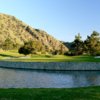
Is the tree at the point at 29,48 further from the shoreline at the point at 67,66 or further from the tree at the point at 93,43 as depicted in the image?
the shoreline at the point at 67,66

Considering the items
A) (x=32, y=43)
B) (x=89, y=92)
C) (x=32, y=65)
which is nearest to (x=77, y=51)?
(x=32, y=43)

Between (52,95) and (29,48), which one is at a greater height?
(29,48)

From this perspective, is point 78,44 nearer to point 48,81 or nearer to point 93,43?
point 93,43

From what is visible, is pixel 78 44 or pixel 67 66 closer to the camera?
pixel 67 66

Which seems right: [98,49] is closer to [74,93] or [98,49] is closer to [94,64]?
[94,64]

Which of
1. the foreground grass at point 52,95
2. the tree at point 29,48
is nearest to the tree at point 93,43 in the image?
the tree at point 29,48

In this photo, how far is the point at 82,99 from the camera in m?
15.3

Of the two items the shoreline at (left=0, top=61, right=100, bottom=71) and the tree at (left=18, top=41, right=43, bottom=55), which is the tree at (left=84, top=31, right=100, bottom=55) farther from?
the shoreline at (left=0, top=61, right=100, bottom=71)

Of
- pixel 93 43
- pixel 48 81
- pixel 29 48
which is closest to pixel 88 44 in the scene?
pixel 93 43

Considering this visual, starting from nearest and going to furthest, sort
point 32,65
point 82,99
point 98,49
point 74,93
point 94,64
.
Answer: point 82,99 → point 74,93 → point 94,64 → point 32,65 → point 98,49

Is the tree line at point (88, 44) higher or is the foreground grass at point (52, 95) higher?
the tree line at point (88, 44)

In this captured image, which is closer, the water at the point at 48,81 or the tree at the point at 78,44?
the water at the point at 48,81

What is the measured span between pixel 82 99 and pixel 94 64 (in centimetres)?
3455

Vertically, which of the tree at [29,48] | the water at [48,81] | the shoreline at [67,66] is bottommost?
the water at [48,81]
